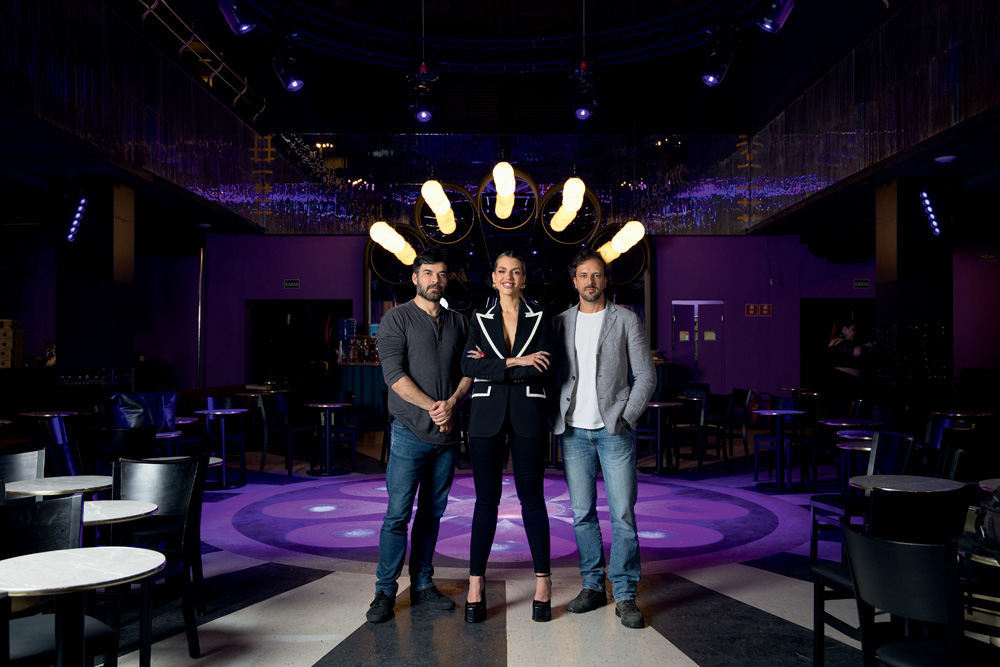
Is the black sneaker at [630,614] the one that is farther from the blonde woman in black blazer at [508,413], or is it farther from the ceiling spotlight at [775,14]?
the ceiling spotlight at [775,14]

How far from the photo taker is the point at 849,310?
511 inches

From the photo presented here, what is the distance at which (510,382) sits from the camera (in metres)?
3.33

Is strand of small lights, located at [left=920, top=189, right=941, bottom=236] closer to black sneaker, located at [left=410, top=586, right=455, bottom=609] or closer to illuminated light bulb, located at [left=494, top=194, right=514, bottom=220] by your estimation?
illuminated light bulb, located at [left=494, top=194, right=514, bottom=220]

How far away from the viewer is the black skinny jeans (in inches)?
132

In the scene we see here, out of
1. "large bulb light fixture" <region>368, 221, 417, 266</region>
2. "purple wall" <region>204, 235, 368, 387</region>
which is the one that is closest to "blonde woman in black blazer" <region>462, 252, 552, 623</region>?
"large bulb light fixture" <region>368, 221, 417, 266</region>

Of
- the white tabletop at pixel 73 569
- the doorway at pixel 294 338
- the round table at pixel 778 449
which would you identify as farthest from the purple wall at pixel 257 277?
the white tabletop at pixel 73 569

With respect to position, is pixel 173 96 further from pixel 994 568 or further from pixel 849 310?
pixel 849 310

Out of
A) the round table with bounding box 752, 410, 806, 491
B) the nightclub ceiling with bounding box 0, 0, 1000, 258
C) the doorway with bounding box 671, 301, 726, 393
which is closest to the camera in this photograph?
the round table with bounding box 752, 410, 806, 491

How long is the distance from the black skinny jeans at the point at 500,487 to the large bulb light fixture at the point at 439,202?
623 cm

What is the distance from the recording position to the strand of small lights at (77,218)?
793 centimetres

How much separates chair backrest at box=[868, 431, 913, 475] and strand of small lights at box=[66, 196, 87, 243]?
792cm

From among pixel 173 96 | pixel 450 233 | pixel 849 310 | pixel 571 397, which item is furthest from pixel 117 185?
pixel 849 310

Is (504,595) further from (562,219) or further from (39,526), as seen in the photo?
(562,219)

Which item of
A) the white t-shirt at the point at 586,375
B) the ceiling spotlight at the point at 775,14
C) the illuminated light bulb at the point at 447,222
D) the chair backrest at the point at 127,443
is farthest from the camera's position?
the illuminated light bulb at the point at 447,222
